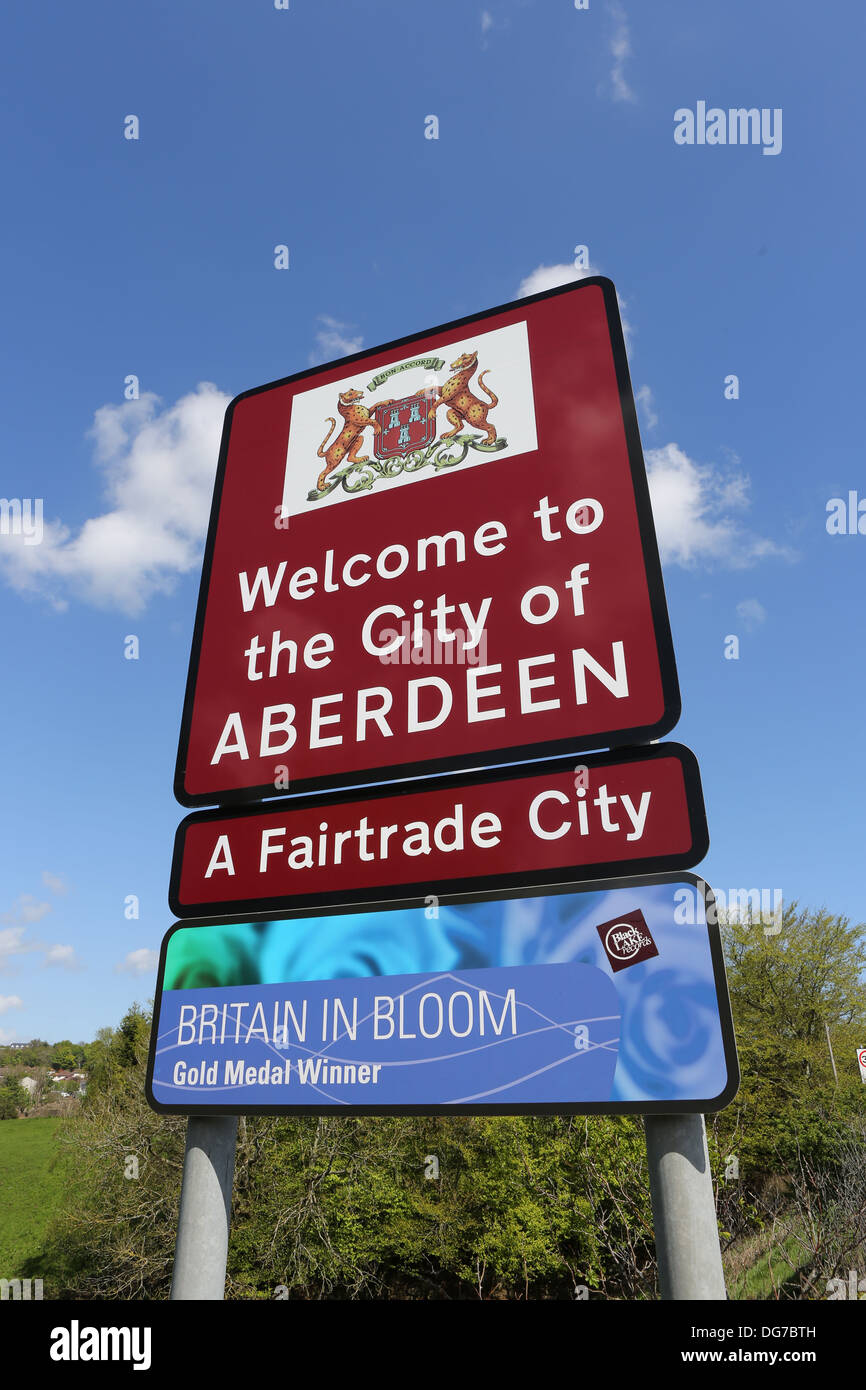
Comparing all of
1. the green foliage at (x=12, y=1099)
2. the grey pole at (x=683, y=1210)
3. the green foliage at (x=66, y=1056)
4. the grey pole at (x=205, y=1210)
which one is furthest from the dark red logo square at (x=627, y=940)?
the green foliage at (x=66, y=1056)

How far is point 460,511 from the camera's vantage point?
3.71 m

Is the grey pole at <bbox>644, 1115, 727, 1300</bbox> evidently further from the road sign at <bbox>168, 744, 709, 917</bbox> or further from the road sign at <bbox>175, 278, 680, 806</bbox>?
the road sign at <bbox>175, 278, 680, 806</bbox>

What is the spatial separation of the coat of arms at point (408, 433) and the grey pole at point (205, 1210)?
2919 mm

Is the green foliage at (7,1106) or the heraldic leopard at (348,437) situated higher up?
the green foliage at (7,1106)

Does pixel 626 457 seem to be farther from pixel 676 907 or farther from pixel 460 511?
pixel 676 907

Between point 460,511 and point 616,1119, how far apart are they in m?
21.6

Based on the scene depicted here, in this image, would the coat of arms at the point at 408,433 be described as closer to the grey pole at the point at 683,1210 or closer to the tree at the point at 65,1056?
the grey pole at the point at 683,1210

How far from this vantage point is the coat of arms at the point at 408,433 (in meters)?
3.87

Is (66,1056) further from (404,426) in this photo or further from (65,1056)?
(404,426)

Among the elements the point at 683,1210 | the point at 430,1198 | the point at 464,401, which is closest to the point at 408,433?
the point at 464,401

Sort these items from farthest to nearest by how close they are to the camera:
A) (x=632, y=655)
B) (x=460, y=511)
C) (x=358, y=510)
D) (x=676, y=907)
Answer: (x=358, y=510)
(x=460, y=511)
(x=632, y=655)
(x=676, y=907)

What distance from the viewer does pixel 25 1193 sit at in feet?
197
